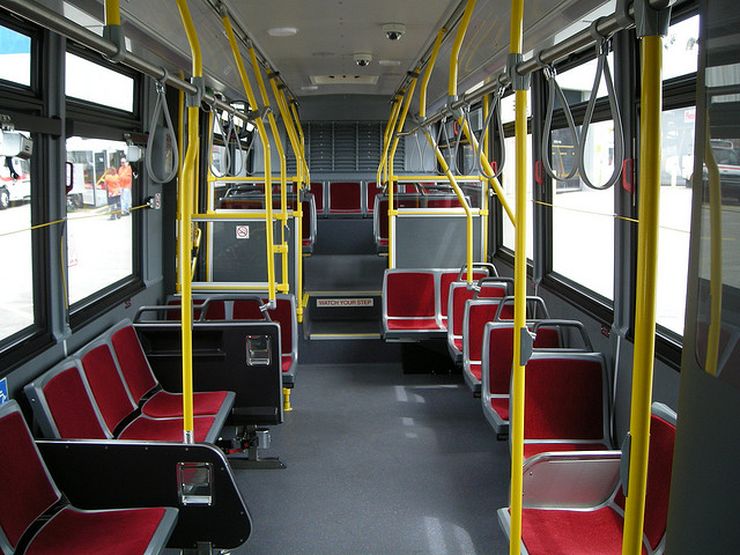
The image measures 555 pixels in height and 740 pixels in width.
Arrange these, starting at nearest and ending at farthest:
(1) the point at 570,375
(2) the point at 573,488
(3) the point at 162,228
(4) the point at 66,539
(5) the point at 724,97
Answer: (5) the point at 724,97 → (4) the point at 66,539 → (2) the point at 573,488 → (1) the point at 570,375 → (3) the point at 162,228

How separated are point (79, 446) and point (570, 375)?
2.38 m

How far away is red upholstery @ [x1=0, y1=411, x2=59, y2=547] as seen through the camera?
2576 millimetres

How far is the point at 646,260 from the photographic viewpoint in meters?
1.05

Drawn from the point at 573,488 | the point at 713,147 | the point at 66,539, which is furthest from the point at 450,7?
the point at 713,147

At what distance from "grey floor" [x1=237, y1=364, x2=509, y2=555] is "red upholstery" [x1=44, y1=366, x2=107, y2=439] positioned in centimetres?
92

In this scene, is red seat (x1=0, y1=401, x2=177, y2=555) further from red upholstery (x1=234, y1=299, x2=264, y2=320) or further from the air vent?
the air vent

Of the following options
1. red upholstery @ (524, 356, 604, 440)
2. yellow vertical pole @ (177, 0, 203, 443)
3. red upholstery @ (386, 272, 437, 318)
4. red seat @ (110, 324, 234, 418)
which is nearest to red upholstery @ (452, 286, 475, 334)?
red upholstery @ (386, 272, 437, 318)

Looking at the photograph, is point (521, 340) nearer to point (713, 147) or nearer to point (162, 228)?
point (713, 147)

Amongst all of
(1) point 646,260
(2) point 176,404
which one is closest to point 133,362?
(2) point 176,404

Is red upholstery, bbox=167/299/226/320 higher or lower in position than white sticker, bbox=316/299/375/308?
higher

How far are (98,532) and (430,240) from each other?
4412 millimetres

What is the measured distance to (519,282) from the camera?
1884mm

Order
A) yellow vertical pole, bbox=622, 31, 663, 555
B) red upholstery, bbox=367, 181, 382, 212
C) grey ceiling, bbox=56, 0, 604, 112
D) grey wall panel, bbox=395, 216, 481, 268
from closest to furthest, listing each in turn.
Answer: yellow vertical pole, bbox=622, 31, 663, 555 < grey ceiling, bbox=56, 0, 604, 112 < grey wall panel, bbox=395, 216, 481, 268 < red upholstery, bbox=367, 181, 382, 212

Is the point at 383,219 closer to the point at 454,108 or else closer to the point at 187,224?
the point at 454,108
